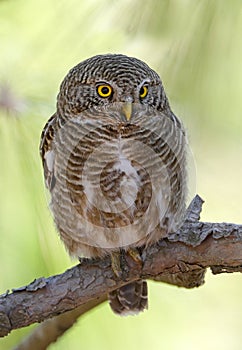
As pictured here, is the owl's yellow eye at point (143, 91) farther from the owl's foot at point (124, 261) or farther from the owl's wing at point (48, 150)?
the owl's foot at point (124, 261)

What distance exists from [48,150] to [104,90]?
21 centimetres

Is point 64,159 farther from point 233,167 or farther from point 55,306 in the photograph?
point 233,167

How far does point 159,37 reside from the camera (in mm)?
1628

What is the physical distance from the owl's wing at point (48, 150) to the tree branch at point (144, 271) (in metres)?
0.23

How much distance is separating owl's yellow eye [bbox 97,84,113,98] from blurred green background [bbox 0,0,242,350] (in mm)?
100

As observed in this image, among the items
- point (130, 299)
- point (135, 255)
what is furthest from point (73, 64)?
point (130, 299)

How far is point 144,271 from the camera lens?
1774 mm

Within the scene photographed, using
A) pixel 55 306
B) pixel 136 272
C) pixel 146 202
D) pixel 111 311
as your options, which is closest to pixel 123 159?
pixel 146 202

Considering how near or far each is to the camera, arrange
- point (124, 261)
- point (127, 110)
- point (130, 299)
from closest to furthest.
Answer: point (127, 110), point (124, 261), point (130, 299)

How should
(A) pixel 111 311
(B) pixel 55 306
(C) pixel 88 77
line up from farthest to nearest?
(A) pixel 111 311 < (C) pixel 88 77 < (B) pixel 55 306

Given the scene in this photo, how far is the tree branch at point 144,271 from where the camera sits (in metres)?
1.63

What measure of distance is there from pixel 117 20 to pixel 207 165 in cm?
71

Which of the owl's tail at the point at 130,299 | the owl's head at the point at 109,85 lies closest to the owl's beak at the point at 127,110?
the owl's head at the point at 109,85

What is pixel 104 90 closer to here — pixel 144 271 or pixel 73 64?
pixel 73 64
